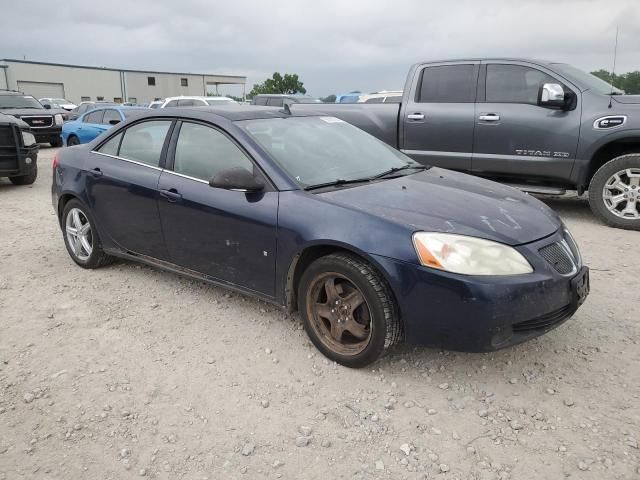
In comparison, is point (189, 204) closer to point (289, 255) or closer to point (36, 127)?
point (289, 255)

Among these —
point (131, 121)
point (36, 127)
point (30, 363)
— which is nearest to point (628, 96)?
point (131, 121)

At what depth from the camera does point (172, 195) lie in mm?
3805

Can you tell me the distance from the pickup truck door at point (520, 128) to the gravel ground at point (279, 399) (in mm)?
2445

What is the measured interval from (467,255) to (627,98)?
182 inches

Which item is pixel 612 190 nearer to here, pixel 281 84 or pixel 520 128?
pixel 520 128

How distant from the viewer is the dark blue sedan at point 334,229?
9.00 ft

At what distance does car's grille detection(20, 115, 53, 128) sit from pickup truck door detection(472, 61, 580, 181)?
1437 cm

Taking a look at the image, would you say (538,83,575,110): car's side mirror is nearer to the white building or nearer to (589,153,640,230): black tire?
(589,153,640,230): black tire

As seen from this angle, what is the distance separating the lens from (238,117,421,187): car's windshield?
3.49m

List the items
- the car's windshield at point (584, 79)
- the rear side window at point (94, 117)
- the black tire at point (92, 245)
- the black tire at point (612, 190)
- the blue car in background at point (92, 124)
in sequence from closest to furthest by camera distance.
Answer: the black tire at point (92, 245) < the black tire at point (612, 190) < the car's windshield at point (584, 79) < the blue car in background at point (92, 124) < the rear side window at point (94, 117)

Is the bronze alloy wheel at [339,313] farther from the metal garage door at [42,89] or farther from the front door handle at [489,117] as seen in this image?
the metal garage door at [42,89]

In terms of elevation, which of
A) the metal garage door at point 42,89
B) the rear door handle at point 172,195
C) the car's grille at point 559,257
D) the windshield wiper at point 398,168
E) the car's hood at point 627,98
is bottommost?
the car's grille at point 559,257

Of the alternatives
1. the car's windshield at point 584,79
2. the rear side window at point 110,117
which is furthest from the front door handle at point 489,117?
the rear side window at point 110,117

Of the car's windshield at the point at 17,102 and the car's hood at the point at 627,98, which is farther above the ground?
the car's windshield at the point at 17,102
